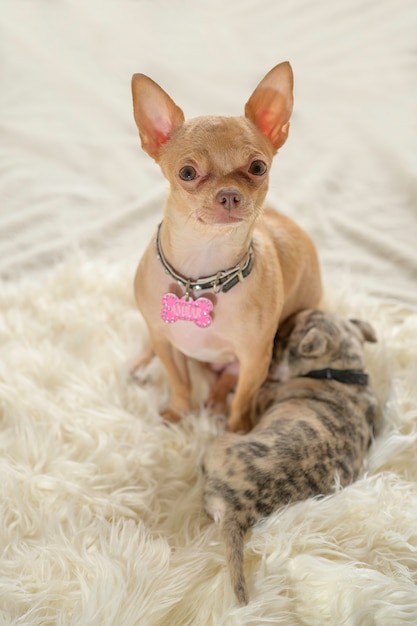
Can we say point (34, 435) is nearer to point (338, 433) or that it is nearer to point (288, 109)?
point (338, 433)

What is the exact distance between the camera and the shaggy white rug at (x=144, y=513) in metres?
1.32

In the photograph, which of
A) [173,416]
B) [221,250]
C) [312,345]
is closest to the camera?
[221,250]

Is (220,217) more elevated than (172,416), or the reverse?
(220,217)

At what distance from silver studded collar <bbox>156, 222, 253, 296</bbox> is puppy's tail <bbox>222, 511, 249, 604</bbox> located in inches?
21.5

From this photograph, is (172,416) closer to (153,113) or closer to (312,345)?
(312,345)

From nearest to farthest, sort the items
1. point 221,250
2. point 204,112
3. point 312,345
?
1. point 221,250
2. point 312,345
3. point 204,112

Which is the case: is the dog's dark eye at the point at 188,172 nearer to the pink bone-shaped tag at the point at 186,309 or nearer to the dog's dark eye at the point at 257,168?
the dog's dark eye at the point at 257,168

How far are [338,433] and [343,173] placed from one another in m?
1.70

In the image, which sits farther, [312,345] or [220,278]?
[312,345]

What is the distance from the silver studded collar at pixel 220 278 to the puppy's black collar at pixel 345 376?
1.40 ft

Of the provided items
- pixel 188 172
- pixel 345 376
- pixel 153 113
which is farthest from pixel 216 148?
pixel 345 376

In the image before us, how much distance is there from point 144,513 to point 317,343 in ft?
2.16

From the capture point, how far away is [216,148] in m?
1.35

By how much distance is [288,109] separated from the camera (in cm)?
146
